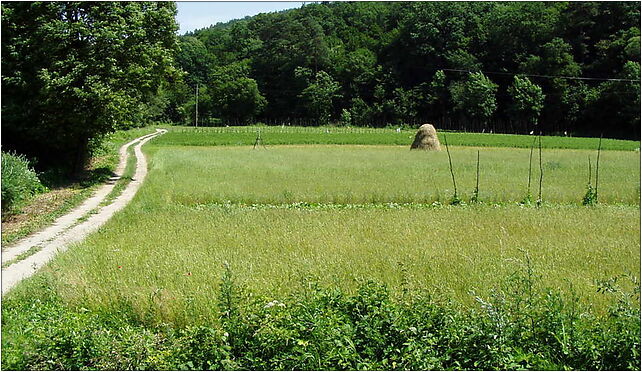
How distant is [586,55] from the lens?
6906 cm

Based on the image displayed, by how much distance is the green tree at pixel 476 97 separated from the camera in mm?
72625

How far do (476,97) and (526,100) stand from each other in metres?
6.51

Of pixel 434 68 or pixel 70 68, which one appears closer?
pixel 70 68

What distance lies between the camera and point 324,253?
9.19 meters

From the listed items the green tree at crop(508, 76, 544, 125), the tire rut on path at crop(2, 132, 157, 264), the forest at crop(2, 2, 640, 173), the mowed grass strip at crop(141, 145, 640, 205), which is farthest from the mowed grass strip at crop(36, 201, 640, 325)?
the green tree at crop(508, 76, 544, 125)

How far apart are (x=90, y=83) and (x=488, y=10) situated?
79873 millimetres

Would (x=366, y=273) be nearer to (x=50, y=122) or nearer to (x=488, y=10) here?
(x=50, y=122)

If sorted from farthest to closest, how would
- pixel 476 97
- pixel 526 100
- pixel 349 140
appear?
pixel 476 97 < pixel 526 100 < pixel 349 140

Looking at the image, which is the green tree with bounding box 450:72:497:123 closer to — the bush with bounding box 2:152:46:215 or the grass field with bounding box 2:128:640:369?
the grass field with bounding box 2:128:640:369

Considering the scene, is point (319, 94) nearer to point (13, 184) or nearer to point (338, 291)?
point (13, 184)

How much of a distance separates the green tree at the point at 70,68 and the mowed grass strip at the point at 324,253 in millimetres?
7815

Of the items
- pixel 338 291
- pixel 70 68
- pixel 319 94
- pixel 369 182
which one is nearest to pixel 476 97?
pixel 319 94

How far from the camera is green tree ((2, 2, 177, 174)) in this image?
750 inches

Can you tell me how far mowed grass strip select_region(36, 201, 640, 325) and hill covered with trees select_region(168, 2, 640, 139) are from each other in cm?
5627
